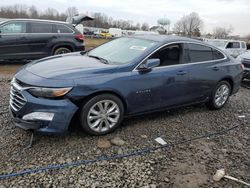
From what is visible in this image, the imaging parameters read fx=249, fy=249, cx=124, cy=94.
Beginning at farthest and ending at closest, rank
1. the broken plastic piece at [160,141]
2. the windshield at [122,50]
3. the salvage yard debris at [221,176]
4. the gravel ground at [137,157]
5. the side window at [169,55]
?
the side window at [169,55]
the windshield at [122,50]
the broken plastic piece at [160,141]
the salvage yard debris at [221,176]
the gravel ground at [137,157]

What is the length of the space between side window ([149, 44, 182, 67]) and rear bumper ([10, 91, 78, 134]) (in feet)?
5.37

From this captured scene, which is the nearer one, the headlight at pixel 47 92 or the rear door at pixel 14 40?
the headlight at pixel 47 92

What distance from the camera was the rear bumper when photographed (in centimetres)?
326

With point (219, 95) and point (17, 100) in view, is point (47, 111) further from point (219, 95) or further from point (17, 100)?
point (219, 95)

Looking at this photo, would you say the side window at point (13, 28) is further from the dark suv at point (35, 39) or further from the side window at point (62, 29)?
the side window at point (62, 29)

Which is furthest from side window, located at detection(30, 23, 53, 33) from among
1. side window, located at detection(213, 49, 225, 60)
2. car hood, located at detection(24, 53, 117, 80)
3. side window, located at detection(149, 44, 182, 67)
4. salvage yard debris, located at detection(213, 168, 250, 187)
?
salvage yard debris, located at detection(213, 168, 250, 187)

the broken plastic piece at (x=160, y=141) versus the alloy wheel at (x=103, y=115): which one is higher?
the alloy wheel at (x=103, y=115)

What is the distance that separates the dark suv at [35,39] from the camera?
854 centimetres

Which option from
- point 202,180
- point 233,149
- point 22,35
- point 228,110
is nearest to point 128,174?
point 202,180

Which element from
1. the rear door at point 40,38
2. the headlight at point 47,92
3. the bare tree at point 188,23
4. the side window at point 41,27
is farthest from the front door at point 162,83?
the bare tree at point 188,23

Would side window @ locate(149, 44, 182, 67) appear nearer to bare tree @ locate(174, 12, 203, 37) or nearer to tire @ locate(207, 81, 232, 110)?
tire @ locate(207, 81, 232, 110)

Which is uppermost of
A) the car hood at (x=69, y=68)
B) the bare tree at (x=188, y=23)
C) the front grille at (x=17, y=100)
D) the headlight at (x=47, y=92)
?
the bare tree at (x=188, y=23)

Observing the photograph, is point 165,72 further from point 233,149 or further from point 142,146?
point 233,149

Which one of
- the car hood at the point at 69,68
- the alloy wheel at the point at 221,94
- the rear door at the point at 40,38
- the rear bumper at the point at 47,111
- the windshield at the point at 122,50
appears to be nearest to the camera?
the rear bumper at the point at 47,111
